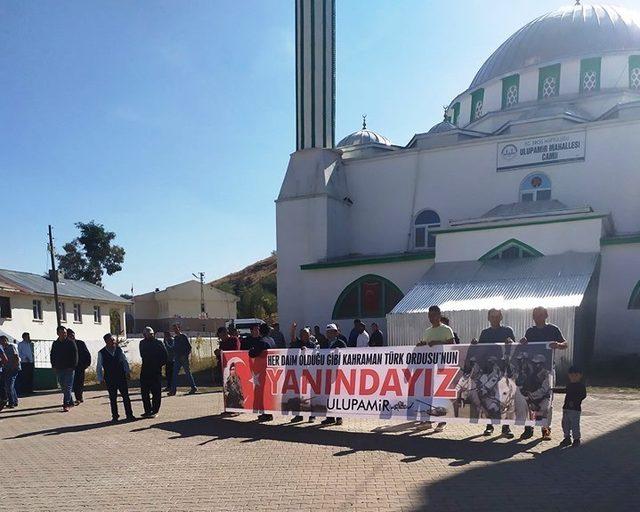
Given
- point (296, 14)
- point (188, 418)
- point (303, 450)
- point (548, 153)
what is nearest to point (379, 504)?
point (303, 450)

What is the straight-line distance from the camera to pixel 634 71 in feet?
93.2

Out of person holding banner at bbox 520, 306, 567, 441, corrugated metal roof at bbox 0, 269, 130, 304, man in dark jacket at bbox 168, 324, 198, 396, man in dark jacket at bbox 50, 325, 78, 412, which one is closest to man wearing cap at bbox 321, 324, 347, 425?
person holding banner at bbox 520, 306, 567, 441

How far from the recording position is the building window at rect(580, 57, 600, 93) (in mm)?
28359

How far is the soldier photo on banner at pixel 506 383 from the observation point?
687 cm

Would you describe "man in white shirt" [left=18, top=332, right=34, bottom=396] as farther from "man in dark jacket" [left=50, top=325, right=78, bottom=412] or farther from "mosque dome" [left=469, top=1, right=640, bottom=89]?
"mosque dome" [left=469, top=1, right=640, bottom=89]

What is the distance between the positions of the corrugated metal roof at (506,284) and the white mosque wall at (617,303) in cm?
131

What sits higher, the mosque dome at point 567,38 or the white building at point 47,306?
the mosque dome at point 567,38

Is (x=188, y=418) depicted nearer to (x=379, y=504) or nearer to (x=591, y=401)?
(x=379, y=504)

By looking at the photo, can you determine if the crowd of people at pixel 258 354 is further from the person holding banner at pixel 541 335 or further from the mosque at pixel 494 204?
the mosque at pixel 494 204

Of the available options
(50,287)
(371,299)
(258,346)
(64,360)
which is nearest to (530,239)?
(371,299)

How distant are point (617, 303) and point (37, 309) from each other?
103ft

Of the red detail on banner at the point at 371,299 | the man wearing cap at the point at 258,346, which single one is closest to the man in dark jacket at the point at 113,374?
the man wearing cap at the point at 258,346

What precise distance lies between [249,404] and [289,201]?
55.8 ft

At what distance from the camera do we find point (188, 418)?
31.8ft
